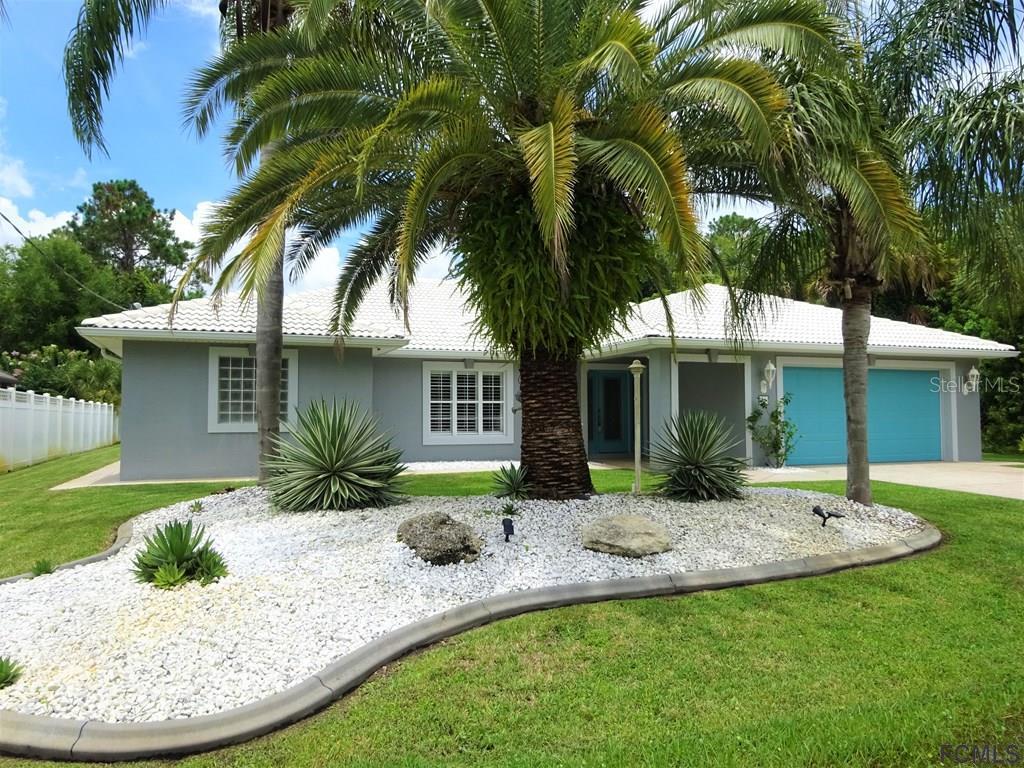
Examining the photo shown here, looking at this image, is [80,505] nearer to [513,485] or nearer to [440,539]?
[513,485]

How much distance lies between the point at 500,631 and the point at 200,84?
8534 millimetres

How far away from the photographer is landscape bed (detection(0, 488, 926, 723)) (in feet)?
13.0

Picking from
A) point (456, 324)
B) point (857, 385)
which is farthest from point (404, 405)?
point (857, 385)

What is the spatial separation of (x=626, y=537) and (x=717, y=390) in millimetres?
12152

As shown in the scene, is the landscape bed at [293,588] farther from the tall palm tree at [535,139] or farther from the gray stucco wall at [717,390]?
the gray stucco wall at [717,390]

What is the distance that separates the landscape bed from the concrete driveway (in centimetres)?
507

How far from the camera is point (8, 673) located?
3.98 m

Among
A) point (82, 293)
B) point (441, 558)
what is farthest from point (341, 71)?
point (82, 293)

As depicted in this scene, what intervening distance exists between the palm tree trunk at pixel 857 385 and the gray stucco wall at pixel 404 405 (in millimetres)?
10023

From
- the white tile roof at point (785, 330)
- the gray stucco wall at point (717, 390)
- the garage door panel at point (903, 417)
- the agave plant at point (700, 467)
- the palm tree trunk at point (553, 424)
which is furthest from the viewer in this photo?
the garage door panel at point (903, 417)

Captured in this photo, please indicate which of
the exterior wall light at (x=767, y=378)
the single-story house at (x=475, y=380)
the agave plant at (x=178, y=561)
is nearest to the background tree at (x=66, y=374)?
the single-story house at (x=475, y=380)

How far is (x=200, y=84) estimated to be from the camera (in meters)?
8.80

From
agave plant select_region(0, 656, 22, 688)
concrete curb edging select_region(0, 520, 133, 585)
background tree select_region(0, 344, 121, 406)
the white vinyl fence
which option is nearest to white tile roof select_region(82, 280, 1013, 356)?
the white vinyl fence

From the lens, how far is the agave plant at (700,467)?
8.48 meters
